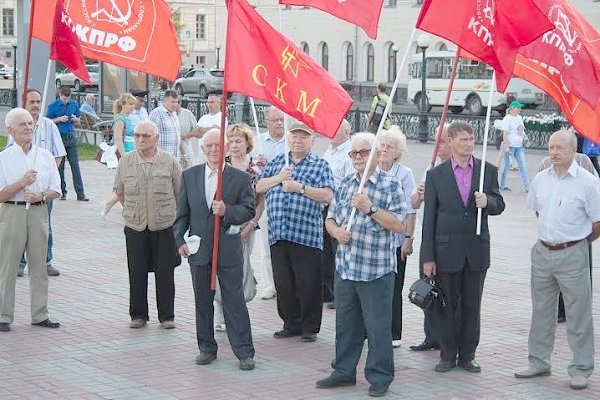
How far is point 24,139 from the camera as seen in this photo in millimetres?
9820

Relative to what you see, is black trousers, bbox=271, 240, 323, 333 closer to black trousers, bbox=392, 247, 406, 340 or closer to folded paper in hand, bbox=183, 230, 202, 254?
black trousers, bbox=392, 247, 406, 340

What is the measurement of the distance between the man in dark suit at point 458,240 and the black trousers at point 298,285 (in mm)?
1339

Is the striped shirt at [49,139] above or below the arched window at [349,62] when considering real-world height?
below

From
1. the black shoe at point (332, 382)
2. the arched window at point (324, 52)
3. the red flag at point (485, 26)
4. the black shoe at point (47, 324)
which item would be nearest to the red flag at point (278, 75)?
the red flag at point (485, 26)

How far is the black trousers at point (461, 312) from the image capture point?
8.62m

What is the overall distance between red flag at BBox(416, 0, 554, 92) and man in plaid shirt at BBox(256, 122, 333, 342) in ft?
5.56

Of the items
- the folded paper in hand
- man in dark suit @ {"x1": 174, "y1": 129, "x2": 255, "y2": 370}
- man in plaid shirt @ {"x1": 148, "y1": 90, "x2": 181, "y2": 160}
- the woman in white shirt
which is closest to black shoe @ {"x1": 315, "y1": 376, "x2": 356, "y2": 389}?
man in dark suit @ {"x1": 174, "y1": 129, "x2": 255, "y2": 370}

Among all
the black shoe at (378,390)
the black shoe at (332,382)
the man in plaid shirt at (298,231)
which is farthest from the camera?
the man in plaid shirt at (298,231)

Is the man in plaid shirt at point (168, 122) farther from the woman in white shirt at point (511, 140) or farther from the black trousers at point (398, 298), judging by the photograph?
the woman in white shirt at point (511, 140)

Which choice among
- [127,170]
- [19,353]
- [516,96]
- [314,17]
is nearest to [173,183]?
[127,170]

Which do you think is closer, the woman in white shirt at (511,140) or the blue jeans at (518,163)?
the blue jeans at (518,163)

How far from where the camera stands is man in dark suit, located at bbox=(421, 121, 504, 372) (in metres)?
8.56

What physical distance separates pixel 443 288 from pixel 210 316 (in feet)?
5.79

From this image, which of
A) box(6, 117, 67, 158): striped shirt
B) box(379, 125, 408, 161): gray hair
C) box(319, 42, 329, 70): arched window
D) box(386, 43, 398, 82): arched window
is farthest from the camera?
box(319, 42, 329, 70): arched window
